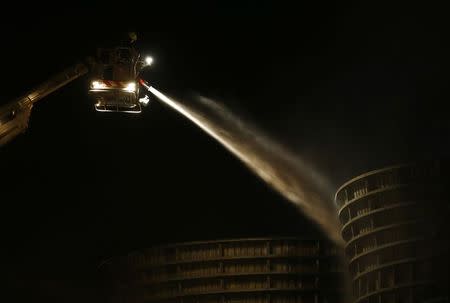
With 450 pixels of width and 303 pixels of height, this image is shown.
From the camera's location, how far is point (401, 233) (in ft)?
85.3

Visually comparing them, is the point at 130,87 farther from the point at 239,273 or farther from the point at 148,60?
the point at 239,273

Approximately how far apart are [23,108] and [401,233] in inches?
401

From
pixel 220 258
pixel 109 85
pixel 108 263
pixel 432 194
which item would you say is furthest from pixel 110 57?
pixel 108 263

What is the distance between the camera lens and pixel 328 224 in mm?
32531

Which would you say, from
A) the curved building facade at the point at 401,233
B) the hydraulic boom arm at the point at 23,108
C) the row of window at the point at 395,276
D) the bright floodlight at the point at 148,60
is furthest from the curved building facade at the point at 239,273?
the bright floodlight at the point at 148,60

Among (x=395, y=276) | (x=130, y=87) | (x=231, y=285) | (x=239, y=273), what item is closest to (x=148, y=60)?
(x=130, y=87)

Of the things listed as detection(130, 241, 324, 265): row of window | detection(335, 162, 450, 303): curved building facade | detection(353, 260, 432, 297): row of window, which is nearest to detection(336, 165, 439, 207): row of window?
detection(335, 162, 450, 303): curved building facade

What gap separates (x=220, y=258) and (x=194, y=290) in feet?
4.58

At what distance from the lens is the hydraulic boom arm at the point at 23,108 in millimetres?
23297

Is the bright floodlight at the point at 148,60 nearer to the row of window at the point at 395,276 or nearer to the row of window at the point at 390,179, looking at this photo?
the row of window at the point at 390,179

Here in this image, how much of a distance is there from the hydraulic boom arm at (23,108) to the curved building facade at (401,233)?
841cm

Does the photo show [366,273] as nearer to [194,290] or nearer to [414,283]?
[414,283]

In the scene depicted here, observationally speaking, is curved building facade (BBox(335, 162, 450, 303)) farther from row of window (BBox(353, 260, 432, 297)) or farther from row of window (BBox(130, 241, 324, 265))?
row of window (BBox(130, 241, 324, 265))

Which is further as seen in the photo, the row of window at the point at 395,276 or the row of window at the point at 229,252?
the row of window at the point at 229,252
